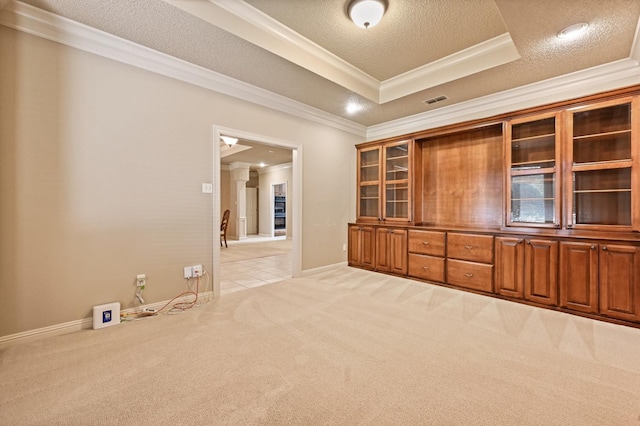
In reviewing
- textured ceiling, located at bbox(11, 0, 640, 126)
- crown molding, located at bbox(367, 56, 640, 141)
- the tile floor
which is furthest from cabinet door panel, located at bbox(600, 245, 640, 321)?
the tile floor

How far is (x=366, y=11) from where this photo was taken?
241 centimetres

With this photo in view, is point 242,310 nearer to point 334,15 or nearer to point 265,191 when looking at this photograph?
point 334,15

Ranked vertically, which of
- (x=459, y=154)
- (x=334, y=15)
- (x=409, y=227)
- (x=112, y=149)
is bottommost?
(x=409, y=227)

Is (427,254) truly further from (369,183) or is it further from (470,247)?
(369,183)

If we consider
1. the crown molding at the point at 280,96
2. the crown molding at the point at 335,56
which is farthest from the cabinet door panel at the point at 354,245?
the crown molding at the point at 335,56

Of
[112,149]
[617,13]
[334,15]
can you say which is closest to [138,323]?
[112,149]

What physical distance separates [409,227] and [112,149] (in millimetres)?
3860

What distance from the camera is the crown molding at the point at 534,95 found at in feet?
9.95

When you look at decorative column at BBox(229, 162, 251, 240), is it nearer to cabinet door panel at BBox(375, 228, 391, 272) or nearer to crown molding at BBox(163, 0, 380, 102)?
cabinet door panel at BBox(375, 228, 391, 272)

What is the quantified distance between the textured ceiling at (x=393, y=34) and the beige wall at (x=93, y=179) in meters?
0.45

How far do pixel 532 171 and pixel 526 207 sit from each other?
45 centimetres

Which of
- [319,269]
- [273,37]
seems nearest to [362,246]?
[319,269]

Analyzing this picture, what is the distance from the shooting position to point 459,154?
14.1 ft

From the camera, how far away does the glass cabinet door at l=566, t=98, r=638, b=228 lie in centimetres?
290
